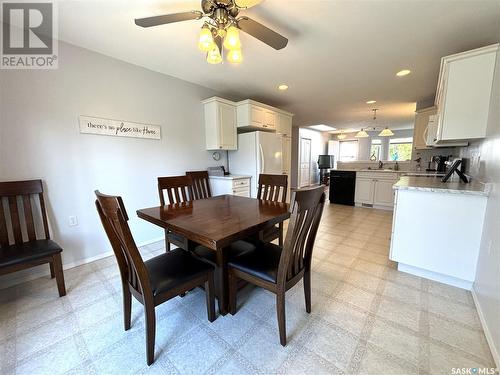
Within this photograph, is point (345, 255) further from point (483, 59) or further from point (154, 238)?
point (154, 238)

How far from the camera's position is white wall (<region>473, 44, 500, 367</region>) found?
123 cm

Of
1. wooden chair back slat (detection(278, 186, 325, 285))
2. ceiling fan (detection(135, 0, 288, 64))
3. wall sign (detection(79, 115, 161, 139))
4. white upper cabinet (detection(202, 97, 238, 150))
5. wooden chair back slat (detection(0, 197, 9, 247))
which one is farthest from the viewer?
white upper cabinet (detection(202, 97, 238, 150))

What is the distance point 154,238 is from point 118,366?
6.22 ft

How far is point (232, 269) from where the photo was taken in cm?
144

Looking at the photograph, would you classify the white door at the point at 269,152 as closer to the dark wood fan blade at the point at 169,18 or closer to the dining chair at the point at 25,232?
the dark wood fan blade at the point at 169,18

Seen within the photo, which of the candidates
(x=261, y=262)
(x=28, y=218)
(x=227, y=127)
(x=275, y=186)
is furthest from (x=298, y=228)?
(x=227, y=127)

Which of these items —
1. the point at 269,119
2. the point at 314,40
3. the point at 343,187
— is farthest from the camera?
the point at 343,187

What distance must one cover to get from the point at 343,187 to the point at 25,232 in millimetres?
5573

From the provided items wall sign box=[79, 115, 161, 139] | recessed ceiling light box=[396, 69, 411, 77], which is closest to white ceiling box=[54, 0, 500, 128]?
recessed ceiling light box=[396, 69, 411, 77]

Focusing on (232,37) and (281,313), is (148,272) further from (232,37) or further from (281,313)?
(232,37)

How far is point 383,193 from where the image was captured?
15.2 ft

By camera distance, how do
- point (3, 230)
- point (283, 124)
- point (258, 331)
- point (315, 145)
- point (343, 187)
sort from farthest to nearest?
point (315, 145) < point (343, 187) < point (283, 124) < point (3, 230) < point (258, 331)

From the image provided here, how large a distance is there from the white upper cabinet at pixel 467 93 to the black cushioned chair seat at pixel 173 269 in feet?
8.57

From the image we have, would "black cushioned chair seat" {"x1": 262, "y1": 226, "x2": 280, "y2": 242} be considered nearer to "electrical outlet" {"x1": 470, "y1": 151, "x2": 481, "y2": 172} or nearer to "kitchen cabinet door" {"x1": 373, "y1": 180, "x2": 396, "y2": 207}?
"electrical outlet" {"x1": 470, "y1": 151, "x2": 481, "y2": 172}
